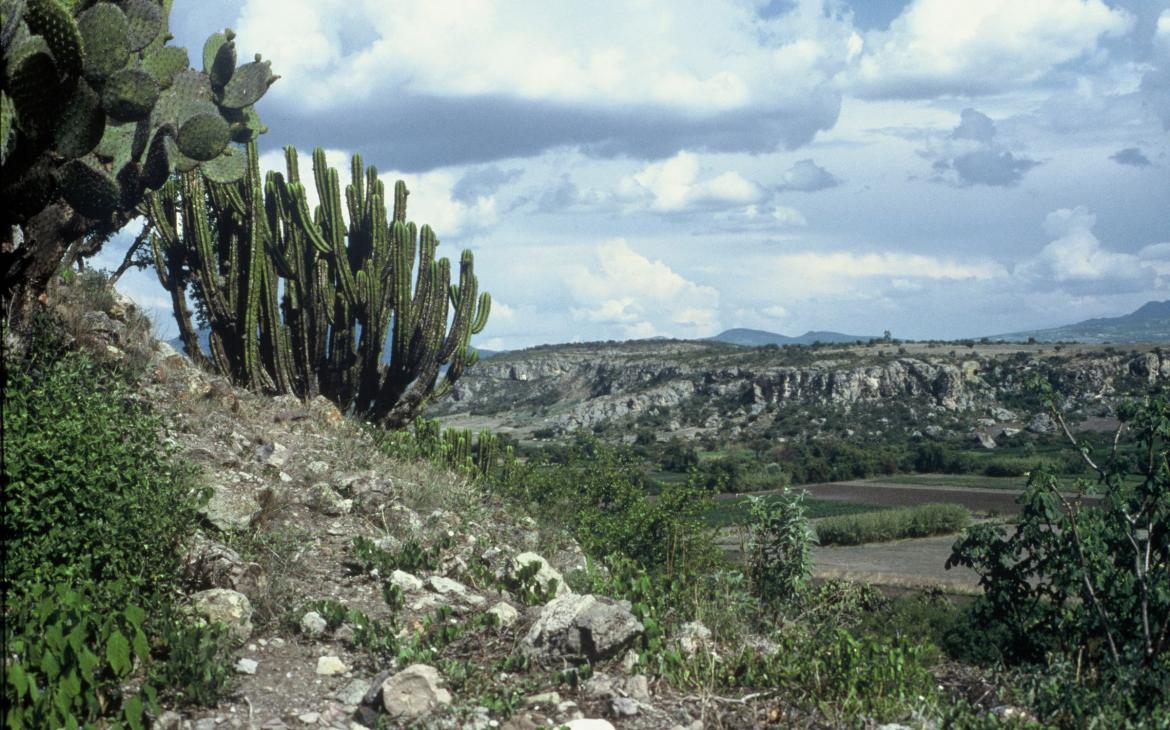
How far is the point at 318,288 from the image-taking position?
14039 mm

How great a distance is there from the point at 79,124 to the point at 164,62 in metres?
3.78

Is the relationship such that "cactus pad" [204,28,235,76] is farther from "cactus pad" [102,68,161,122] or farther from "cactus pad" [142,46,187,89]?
"cactus pad" [102,68,161,122]

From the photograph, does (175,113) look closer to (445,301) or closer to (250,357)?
(250,357)

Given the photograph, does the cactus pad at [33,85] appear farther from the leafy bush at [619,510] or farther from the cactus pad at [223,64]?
the cactus pad at [223,64]

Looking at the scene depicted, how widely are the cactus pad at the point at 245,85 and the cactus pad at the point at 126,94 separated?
5106 mm

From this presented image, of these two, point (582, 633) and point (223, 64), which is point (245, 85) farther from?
point (582, 633)

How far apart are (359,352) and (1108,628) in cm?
1116

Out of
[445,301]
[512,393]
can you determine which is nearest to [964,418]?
[512,393]

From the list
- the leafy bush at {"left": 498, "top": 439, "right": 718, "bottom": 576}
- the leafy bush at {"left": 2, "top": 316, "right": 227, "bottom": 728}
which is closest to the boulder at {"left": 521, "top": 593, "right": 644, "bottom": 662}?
the leafy bush at {"left": 2, "top": 316, "right": 227, "bottom": 728}

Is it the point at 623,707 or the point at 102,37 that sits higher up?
the point at 102,37

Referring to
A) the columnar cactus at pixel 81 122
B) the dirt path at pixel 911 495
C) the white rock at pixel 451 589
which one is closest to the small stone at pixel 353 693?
the white rock at pixel 451 589

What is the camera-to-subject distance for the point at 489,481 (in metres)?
12.4

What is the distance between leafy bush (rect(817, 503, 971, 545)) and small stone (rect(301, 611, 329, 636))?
4455 cm

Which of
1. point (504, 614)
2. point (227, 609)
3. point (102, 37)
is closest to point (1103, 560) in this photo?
point (504, 614)
